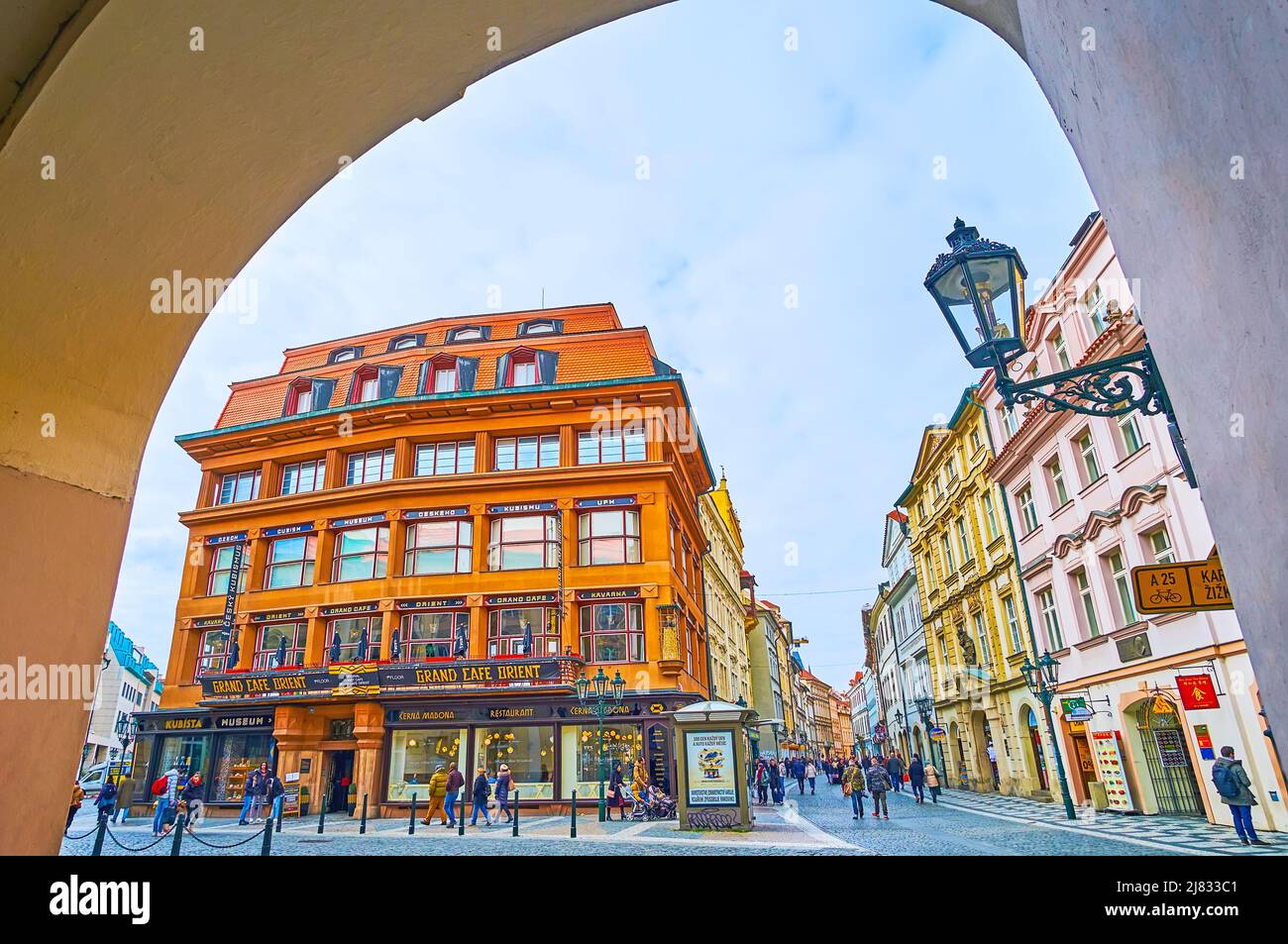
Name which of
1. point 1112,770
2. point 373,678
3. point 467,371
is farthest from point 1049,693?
point 467,371

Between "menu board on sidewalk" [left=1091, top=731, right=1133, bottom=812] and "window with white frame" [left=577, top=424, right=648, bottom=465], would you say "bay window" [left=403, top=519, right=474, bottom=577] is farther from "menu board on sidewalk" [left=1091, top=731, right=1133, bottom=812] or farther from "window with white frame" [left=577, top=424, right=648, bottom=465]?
"menu board on sidewalk" [left=1091, top=731, right=1133, bottom=812]

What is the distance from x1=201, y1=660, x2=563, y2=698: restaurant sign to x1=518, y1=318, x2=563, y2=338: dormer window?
48.3 ft

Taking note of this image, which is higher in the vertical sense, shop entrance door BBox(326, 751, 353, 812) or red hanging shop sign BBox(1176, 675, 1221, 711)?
red hanging shop sign BBox(1176, 675, 1221, 711)

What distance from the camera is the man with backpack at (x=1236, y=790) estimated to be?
1183cm

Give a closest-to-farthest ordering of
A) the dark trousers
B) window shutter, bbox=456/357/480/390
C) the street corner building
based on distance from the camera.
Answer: the dark trousers, the street corner building, window shutter, bbox=456/357/480/390

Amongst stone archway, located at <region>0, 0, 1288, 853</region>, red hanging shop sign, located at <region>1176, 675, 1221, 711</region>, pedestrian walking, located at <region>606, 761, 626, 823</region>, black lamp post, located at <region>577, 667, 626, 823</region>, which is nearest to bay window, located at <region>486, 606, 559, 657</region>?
black lamp post, located at <region>577, 667, 626, 823</region>

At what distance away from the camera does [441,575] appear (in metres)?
27.2

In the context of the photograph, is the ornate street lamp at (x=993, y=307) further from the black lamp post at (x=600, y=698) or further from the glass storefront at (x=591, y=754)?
the glass storefront at (x=591, y=754)

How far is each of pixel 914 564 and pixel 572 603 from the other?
22.8 metres

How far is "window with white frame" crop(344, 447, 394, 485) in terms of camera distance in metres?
30.0

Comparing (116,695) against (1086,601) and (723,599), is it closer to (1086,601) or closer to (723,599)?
(723,599)

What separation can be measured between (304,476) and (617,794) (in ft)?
62.4

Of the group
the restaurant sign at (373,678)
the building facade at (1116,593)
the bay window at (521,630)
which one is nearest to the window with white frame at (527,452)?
the bay window at (521,630)
